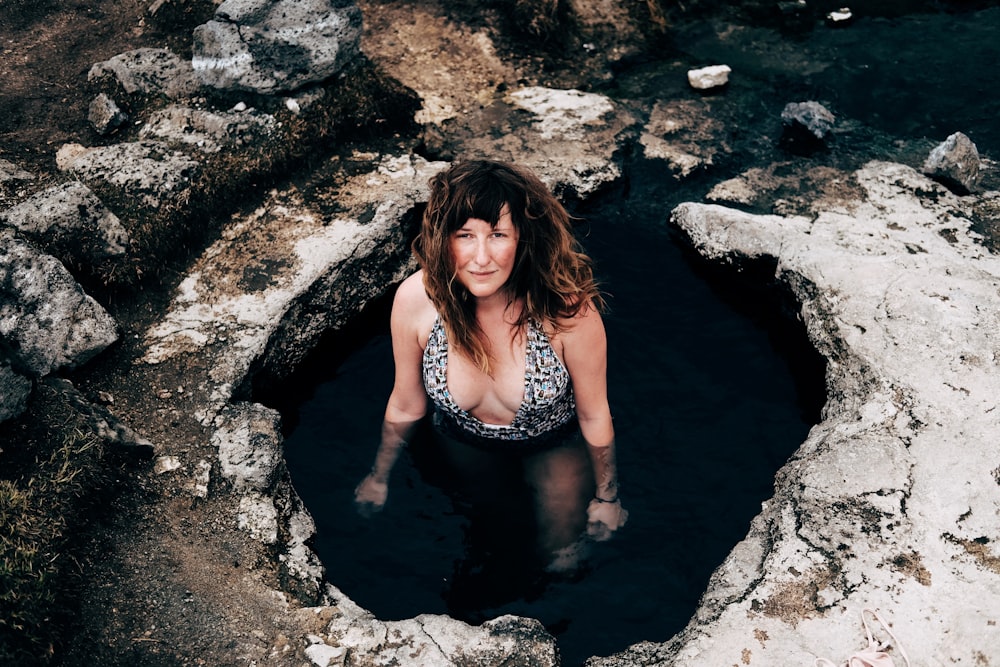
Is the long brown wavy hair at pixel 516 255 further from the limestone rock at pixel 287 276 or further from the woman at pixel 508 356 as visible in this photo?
the limestone rock at pixel 287 276

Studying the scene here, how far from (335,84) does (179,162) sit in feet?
3.92

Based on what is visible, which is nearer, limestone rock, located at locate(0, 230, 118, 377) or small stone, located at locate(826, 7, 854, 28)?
limestone rock, located at locate(0, 230, 118, 377)

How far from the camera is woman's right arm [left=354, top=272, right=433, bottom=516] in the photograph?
12.3ft

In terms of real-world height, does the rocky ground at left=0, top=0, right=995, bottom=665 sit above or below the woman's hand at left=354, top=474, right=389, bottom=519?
above

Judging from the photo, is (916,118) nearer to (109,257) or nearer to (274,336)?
(274,336)

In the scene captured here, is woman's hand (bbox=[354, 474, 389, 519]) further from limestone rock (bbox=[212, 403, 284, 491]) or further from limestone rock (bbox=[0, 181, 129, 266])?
limestone rock (bbox=[0, 181, 129, 266])

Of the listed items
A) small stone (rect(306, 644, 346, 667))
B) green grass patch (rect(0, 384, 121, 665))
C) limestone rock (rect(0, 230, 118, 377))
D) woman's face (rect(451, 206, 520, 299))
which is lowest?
small stone (rect(306, 644, 346, 667))

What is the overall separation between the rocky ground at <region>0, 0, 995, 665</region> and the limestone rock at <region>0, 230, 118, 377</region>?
144 millimetres

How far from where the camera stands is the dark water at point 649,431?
4039mm

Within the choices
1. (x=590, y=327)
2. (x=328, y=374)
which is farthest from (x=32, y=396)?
(x=590, y=327)

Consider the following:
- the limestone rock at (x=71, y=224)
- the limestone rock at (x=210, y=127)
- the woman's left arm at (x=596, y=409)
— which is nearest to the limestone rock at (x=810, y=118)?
the woman's left arm at (x=596, y=409)

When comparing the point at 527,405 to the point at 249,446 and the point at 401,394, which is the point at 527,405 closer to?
the point at 401,394

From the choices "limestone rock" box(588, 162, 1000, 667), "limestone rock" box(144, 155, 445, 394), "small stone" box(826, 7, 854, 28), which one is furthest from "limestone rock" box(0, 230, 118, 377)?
"small stone" box(826, 7, 854, 28)

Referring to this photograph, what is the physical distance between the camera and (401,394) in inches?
161
